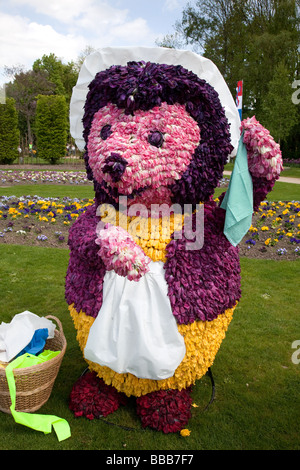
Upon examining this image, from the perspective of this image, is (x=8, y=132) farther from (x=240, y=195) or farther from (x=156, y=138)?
(x=240, y=195)

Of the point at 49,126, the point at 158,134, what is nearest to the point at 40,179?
the point at 49,126

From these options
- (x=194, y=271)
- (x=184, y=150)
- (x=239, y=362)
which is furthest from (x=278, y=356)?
(x=184, y=150)

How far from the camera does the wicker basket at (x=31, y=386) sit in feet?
7.80

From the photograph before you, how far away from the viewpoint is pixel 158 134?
213 cm

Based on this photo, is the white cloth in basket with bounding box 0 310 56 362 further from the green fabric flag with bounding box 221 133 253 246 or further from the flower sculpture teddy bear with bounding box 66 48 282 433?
the green fabric flag with bounding box 221 133 253 246

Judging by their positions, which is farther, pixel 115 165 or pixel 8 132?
pixel 8 132

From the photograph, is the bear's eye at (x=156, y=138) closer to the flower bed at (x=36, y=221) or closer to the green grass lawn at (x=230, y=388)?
the green grass lawn at (x=230, y=388)

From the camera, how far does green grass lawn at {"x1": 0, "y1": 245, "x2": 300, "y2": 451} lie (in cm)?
237

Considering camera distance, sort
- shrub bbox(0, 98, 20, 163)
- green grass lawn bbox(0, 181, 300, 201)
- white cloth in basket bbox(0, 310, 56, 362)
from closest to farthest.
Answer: white cloth in basket bbox(0, 310, 56, 362) < green grass lawn bbox(0, 181, 300, 201) < shrub bbox(0, 98, 20, 163)

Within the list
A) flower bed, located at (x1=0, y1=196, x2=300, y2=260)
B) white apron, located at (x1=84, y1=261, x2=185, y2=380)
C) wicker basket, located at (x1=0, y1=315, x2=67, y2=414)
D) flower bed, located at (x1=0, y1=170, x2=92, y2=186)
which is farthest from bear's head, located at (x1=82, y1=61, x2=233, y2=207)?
flower bed, located at (x1=0, y1=170, x2=92, y2=186)

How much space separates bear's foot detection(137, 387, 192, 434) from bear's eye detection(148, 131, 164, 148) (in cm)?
145

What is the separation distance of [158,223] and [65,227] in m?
4.59

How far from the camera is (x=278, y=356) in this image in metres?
3.35

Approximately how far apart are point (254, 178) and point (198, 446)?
1.57m
